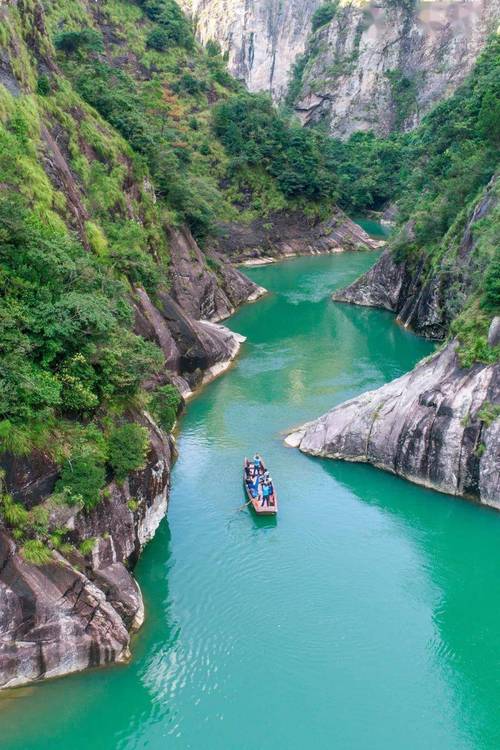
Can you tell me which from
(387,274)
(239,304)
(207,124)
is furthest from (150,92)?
(387,274)

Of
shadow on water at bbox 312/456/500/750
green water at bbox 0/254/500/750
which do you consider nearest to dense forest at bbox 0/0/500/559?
green water at bbox 0/254/500/750

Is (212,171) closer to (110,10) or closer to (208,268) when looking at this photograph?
(110,10)

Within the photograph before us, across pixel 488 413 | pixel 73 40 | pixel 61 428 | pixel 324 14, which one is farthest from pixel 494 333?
pixel 324 14

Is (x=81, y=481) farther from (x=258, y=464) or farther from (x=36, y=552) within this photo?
(x=258, y=464)

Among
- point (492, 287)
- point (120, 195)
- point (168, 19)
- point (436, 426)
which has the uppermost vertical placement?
point (168, 19)

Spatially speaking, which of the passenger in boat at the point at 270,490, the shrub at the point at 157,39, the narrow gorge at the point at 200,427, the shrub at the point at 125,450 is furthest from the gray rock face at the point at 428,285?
the shrub at the point at 157,39

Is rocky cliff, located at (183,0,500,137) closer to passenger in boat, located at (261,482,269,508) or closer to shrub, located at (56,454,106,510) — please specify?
passenger in boat, located at (261,482,269,508)

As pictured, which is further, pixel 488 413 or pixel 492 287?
pixel 492 287
